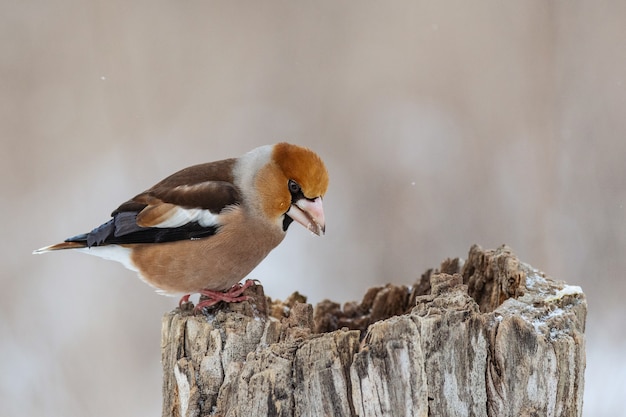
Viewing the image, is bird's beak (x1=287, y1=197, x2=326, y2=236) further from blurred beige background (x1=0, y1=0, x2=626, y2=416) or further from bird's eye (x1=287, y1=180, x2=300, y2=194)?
blurred beige background (x1=0, y1=0, x2=626, y2=416)

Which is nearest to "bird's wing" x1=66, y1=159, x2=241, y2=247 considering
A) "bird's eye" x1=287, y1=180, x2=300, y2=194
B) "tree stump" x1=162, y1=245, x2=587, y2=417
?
"bird's eye" x1=287, y1=180, x2=300, y2=194

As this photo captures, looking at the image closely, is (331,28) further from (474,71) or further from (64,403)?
(64,403)

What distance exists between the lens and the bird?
125 inches

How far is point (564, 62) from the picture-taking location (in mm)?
4965

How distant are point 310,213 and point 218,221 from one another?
42cm

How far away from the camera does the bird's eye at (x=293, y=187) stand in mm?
3191

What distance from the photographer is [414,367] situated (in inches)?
83.6

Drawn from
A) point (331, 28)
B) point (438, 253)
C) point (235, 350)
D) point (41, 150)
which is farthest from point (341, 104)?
point (235, 350)

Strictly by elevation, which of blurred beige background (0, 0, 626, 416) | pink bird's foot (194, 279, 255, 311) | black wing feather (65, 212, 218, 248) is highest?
blurred beige background (0, 0, 626, 416)

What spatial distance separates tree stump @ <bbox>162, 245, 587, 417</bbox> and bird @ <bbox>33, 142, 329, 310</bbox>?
725mm

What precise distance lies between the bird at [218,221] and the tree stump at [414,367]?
73 cm

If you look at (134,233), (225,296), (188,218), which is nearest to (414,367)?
(225,296)

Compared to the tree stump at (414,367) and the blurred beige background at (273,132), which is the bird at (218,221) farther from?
the blurred beige background at (273,132)

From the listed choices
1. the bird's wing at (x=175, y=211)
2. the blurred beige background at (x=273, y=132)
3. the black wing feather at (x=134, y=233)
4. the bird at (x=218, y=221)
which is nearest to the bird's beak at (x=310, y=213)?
the bird at (x=218, y=221)
